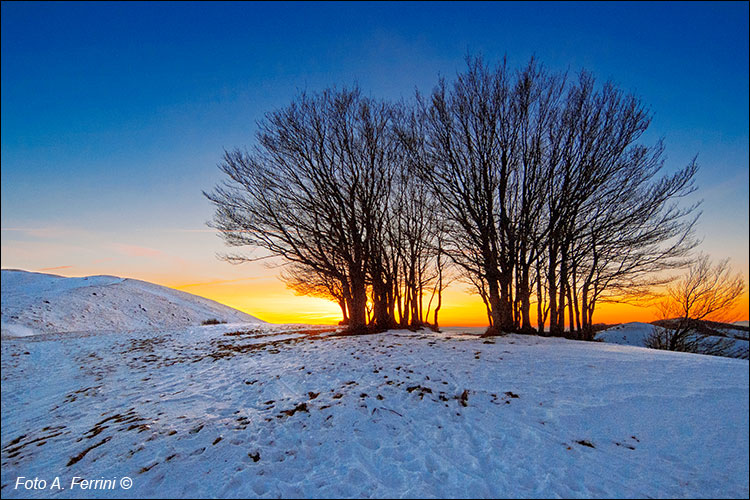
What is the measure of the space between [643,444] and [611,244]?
47.7 feet

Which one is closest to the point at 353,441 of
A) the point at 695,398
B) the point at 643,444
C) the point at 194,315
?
the point at 643,444

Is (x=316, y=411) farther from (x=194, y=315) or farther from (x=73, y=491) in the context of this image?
(x=194, y=315)

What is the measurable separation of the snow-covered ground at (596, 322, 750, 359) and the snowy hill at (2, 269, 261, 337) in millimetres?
31347

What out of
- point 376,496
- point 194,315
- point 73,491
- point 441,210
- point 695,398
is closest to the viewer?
point 376,496

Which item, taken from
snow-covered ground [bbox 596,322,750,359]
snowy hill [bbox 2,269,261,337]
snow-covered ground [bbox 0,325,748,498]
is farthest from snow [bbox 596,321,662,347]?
snowy hill [bbox 2,269,261,337]

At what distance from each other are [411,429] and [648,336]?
21.9m

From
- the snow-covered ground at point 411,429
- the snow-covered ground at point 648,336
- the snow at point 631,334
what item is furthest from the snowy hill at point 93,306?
the snow-covered ground at point 648,336

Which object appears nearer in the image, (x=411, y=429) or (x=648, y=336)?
(x=411, y=429)

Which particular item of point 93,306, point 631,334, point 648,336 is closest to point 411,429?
point 648,336

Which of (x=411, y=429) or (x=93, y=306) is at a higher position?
(x=411, y=429)

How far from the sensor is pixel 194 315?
107 ft

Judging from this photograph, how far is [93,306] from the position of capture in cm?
2625

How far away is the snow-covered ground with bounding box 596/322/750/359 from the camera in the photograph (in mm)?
16922

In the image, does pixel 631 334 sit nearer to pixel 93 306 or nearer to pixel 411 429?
pixel 411 429
